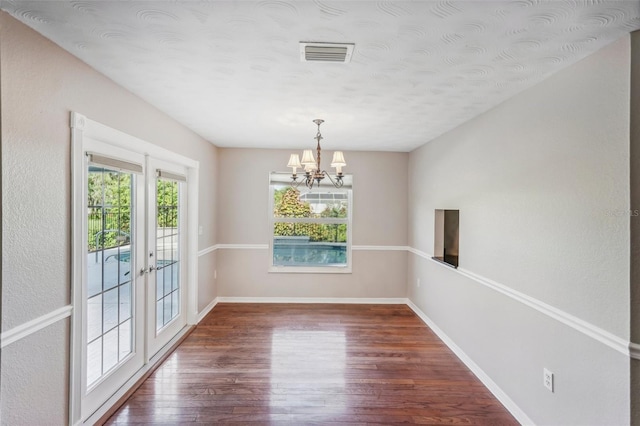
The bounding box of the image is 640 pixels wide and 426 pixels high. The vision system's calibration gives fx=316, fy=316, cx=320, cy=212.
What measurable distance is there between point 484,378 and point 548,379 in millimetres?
801

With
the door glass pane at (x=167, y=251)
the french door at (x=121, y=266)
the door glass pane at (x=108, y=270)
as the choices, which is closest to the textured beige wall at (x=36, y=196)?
the french door at (x=121, y=266)

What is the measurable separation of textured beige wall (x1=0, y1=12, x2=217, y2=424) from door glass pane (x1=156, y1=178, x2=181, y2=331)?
1.24 meters

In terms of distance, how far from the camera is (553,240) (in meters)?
2.04

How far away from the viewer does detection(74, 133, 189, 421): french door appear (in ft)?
7.05

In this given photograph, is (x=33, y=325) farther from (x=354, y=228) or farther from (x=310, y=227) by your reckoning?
(x=354, y=228)

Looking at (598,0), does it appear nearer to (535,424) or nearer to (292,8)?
(292,8)

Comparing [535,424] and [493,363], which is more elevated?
[493,363]

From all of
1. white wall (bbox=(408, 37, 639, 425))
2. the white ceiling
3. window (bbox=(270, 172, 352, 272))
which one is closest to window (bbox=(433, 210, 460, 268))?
Result: white wall (bbox=(408, 37, 639, 425))

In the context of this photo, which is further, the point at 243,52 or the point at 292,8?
the point at 243,52

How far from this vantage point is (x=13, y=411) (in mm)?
1570

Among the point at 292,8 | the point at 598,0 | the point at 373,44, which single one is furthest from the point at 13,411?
the point at 598,0

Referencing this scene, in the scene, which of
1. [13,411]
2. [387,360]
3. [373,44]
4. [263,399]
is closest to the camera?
[13,411]

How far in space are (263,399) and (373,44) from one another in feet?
8.58

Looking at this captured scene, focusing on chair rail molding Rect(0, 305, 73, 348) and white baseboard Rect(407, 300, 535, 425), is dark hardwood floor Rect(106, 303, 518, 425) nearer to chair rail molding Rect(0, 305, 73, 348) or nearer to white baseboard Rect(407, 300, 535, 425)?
white baseboard Rect(407, 300, 535, 425)
